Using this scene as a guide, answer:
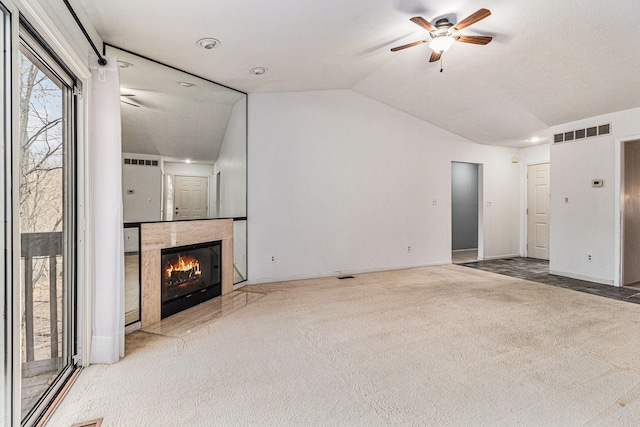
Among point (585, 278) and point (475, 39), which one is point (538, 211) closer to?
point (585, 278)

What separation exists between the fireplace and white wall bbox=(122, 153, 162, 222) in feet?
1.55

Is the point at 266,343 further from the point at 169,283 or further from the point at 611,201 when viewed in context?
the point at 611,201

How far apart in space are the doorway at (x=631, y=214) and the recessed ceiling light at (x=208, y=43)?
5.74 metres

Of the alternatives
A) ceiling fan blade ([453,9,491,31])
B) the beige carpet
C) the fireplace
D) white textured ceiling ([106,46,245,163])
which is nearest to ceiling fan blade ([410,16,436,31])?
ceiling fan blade ([453,9,491,31])

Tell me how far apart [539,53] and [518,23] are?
2.22ft

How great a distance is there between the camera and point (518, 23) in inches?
125

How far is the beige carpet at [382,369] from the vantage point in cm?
186

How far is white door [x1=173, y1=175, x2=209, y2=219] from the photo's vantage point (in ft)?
11.9

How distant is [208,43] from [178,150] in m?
1.16

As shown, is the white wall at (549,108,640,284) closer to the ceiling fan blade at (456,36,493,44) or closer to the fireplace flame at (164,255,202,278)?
the ceiling fan blade at (456,36,493,44)

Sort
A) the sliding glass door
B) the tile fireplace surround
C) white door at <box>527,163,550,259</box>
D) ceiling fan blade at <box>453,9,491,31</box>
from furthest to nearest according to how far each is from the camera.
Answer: white door at <box>527,163,550,259</box>
the tile fireplace surround
ceiling fan blade at <box>453,9,491,31</box>
the sliding glass door

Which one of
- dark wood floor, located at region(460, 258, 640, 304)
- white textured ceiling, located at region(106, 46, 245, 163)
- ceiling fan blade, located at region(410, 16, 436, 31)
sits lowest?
dark wood floor, located at region(460, 258, 640, 304)

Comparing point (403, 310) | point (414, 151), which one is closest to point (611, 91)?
point (414, 151)

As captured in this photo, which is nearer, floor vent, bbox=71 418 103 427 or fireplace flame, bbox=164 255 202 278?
floor vent, bbox=71 418 103 427
